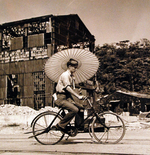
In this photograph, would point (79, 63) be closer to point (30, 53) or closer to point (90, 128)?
point (90, 128)

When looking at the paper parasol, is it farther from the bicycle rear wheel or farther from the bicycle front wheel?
the bicycle front wheel

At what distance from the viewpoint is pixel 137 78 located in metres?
34.6

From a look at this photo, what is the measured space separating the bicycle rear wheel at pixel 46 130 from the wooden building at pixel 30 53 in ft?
66.6

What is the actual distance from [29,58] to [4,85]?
4.33 metres

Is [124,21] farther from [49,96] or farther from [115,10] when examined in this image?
[49,96]

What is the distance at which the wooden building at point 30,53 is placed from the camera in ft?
87.6

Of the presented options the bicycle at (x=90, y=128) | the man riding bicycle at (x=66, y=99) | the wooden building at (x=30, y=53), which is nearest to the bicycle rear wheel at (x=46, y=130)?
the bicycle at (x=90, y=128)

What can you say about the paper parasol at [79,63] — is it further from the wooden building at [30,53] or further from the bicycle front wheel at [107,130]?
the wooden building at [30,53]

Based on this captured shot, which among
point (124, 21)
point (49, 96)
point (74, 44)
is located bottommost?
point (49, 96)

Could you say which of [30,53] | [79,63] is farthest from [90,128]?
[30,53]

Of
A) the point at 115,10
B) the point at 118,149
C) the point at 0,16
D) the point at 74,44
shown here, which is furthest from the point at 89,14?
the point at 74,44

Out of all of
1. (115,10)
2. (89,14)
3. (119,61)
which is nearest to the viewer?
(115,10)

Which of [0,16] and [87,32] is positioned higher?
[87,32]

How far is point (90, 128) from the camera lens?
18.9 feet
